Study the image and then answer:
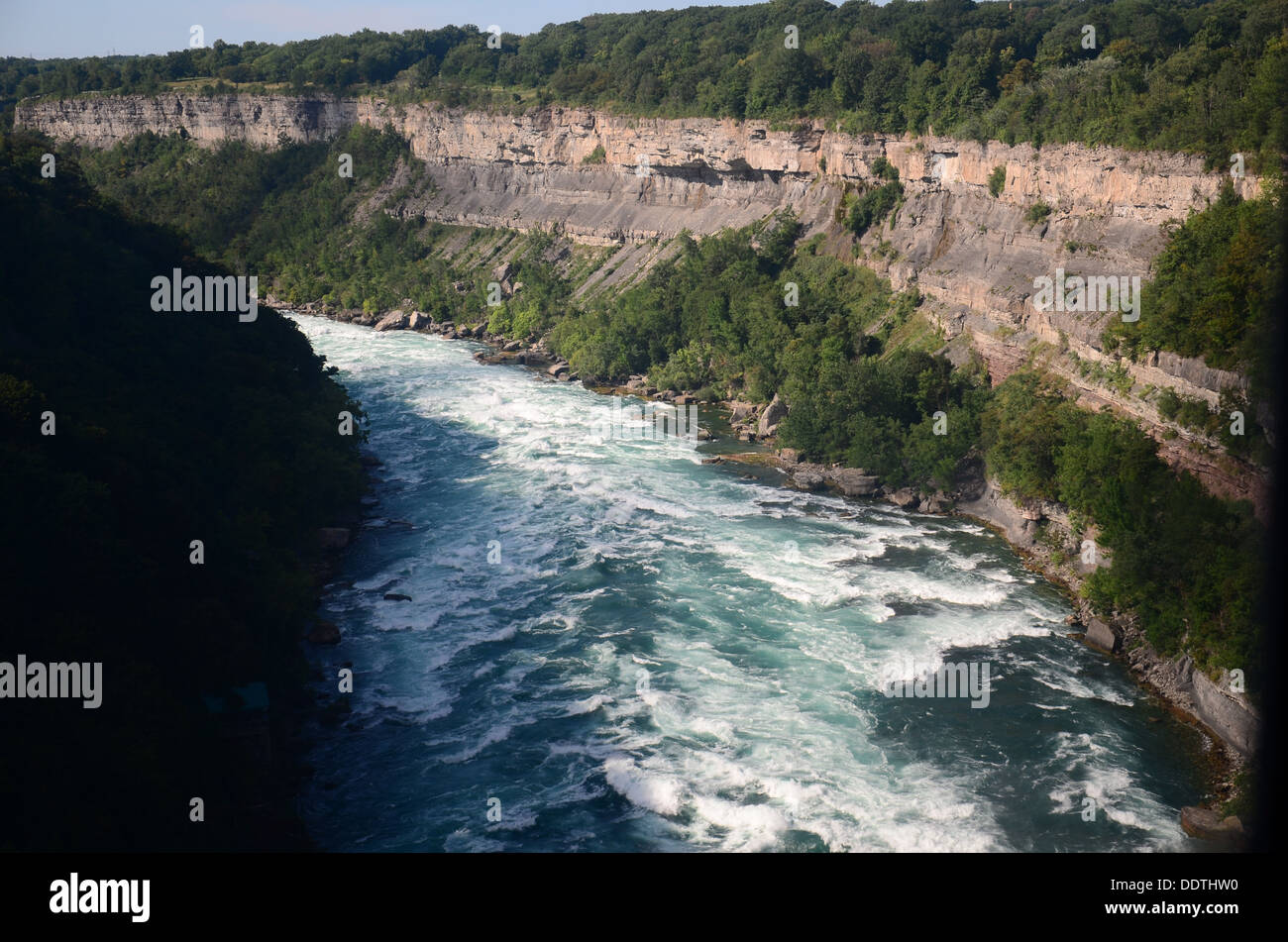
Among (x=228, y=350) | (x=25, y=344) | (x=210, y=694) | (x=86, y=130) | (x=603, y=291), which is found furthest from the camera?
(x=86, y=130)

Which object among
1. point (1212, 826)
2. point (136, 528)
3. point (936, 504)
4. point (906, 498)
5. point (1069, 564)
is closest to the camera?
point (1212, 826)

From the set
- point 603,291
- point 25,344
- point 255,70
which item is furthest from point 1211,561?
point 255,70

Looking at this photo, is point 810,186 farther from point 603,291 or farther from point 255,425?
point 255,425

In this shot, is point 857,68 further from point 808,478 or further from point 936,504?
point 936,504

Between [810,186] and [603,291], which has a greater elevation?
[810,186]

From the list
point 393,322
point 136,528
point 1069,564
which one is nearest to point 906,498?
point 1069,564

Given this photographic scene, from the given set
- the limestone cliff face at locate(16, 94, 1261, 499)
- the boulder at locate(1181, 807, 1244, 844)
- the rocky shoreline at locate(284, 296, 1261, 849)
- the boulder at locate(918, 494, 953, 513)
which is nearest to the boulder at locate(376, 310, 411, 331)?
the limestone cliff face at locate(16, 94, 1261, 499)
